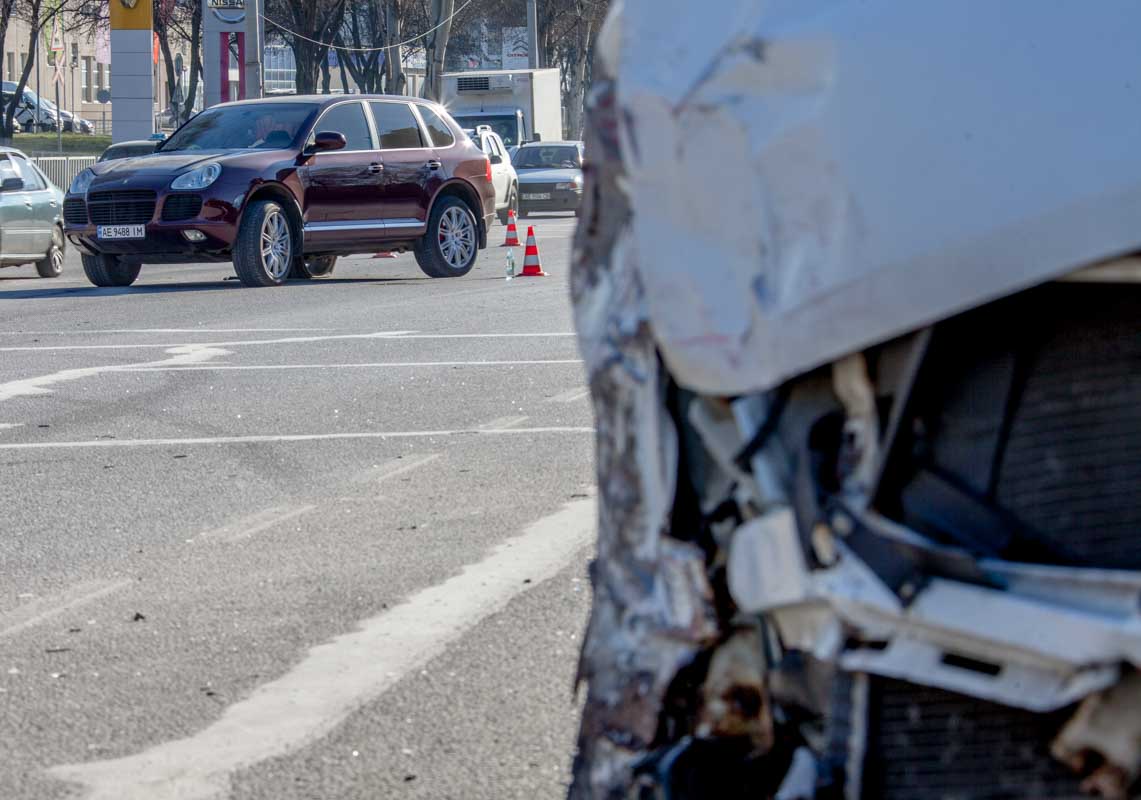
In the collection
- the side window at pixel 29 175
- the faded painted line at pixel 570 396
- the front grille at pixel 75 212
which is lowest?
the faded painted line at pixel 570 396

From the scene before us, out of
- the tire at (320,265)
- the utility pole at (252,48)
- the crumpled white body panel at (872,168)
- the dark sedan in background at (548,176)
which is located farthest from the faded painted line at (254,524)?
the utility pole at (252,48)

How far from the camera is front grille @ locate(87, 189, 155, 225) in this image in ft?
57.0

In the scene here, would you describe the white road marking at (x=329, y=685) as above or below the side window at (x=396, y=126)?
below

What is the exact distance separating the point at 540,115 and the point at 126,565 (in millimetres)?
38662

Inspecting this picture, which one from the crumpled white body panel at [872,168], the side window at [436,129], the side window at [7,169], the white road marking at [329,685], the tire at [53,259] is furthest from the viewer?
the tire at [53,259]

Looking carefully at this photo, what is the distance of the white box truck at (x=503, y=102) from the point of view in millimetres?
42938

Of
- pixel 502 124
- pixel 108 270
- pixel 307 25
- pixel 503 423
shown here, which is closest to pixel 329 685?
pixel 503 423

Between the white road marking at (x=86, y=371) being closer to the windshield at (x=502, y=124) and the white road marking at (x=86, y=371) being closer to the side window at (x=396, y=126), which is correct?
the side window at (x=396, y=126)

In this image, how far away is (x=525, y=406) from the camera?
9.45 metres

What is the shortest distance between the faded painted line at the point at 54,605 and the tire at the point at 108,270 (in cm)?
1326

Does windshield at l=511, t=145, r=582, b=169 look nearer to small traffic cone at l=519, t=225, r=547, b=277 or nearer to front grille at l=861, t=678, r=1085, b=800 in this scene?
small traffic cone at l=519, t=225, r=547, b=277

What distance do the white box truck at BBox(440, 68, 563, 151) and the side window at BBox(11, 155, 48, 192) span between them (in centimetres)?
2199

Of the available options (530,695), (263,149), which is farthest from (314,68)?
(530,695)

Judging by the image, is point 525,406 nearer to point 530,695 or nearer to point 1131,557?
point 530,695
